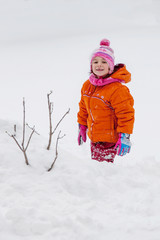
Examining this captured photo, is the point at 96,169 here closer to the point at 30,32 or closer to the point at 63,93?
the point at 63,93

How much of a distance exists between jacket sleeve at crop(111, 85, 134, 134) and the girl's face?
0.97 feet

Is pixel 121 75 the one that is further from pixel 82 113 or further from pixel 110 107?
pixel 82 113

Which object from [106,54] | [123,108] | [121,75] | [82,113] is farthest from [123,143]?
[106,54]

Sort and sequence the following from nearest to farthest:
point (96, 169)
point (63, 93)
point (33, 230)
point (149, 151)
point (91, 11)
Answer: point (33, 230) → point (96, 169) → point (149, 151) → point (63, 93) → point (91, 11)

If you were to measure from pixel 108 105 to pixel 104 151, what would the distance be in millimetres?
656

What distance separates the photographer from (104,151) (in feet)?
11.1

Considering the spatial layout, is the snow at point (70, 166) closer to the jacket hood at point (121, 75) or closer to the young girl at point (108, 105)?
the young girl at point (108, 105)

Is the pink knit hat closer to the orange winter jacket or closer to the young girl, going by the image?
the young girl

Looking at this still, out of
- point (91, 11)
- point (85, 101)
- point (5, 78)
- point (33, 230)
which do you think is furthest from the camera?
point (91, 11)

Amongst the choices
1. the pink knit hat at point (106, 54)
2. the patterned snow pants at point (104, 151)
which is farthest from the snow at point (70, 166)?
the pink knit hat at point (106, 54)

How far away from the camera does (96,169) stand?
250 cm

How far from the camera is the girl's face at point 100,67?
3086mm

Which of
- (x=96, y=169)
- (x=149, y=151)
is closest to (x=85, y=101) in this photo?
(x=96, y=169)

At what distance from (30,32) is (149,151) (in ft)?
88.9
